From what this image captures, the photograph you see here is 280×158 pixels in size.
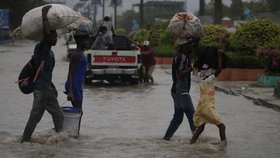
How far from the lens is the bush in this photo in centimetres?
2088

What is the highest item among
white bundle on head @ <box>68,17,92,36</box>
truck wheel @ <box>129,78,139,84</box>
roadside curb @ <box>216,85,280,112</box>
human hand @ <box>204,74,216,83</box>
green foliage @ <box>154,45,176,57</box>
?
white bundle on head @ <box>68,17,92,36</box>

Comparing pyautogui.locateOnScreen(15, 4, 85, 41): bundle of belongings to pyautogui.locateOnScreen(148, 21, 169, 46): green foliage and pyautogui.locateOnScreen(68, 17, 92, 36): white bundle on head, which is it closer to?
pyautogui.locateOnScreen(68, 17, 92, 36): white bundle on head

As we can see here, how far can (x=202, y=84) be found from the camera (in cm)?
981

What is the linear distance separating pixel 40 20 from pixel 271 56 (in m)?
12.6

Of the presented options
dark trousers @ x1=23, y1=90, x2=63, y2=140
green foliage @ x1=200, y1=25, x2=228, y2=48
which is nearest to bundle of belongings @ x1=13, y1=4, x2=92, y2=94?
dark trousers @ x1=23, y1=90, x2=63, y2=140

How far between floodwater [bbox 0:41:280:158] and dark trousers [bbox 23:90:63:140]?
0.64ft

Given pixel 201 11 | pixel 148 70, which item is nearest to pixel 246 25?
pixel 148 70

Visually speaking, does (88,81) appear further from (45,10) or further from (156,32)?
(156,32)

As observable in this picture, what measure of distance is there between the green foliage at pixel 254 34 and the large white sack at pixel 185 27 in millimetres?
15428

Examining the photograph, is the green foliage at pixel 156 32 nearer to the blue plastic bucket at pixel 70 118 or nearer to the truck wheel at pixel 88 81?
the truck wheel at pixel 88 81

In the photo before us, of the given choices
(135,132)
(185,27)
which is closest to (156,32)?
(135,132)

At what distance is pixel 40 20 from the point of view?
9672mm

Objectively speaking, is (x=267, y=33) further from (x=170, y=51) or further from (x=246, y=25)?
(x=170, y=51)

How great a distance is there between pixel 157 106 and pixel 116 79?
25.6 ft
